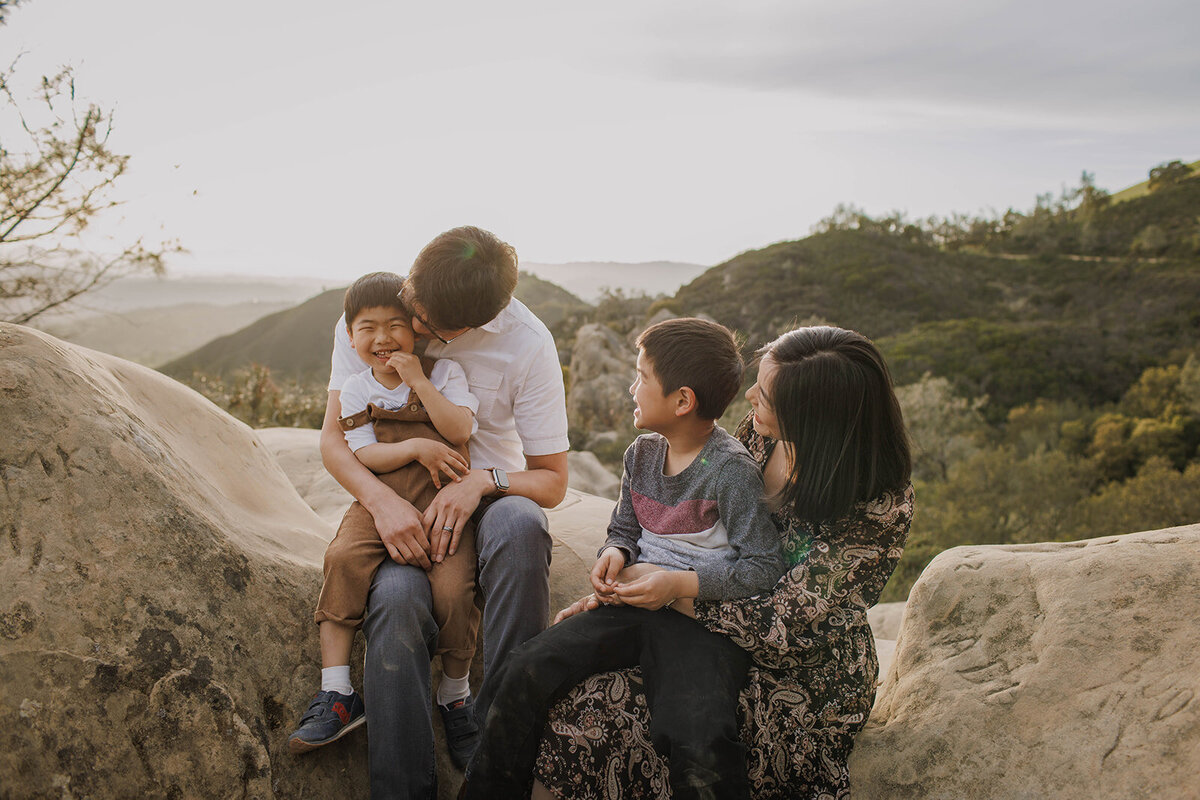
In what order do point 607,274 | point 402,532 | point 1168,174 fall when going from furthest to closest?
point 607,274, point 1168,174, point 402,532

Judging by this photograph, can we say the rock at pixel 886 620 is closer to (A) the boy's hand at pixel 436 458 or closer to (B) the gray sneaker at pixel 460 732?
(B) the gray sneaker at pixel 460 732

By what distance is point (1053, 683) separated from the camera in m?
2.22

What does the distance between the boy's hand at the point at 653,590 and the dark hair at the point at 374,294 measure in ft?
4.29

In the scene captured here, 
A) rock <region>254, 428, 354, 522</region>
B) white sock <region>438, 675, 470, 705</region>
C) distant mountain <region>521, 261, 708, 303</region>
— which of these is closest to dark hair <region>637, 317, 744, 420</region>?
white sock <region>438, 675, 470, 705</region>

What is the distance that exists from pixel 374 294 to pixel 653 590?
146 cm

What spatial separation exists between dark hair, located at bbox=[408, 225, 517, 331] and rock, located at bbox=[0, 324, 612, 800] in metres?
1.02

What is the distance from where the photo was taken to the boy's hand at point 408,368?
9.01ft

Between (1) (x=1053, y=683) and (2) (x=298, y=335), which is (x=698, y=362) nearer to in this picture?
(1) (x=1053, y=683)

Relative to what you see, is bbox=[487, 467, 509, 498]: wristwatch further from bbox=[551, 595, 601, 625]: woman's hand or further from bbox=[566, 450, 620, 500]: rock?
bbox=[566, 450, 620, 500]: rock

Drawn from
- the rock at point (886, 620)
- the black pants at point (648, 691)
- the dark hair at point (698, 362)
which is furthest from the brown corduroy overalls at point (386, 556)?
the rock at point (886, 620)

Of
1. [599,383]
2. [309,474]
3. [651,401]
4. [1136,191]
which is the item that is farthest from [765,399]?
[1136,191]

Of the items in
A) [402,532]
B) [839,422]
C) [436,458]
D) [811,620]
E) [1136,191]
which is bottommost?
[811,620]

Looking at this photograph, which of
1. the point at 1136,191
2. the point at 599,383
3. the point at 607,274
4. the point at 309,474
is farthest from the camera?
the point at 607,274

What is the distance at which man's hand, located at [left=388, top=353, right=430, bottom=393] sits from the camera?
2.74 meters
